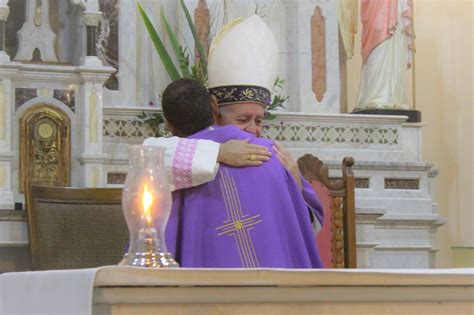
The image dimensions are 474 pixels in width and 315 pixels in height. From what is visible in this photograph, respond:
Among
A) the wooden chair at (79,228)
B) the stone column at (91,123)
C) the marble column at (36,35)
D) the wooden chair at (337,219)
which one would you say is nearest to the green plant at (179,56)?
the marble column at (36,35)

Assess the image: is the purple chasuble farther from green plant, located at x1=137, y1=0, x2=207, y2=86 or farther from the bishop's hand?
green plant, located at x1=137, y1=0, x2=207, y2=86

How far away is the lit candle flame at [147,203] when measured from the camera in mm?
2289

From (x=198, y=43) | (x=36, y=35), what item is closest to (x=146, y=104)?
(x=198, y=43)

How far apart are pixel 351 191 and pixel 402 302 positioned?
3.44 metres

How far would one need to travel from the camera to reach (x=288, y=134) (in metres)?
9.53

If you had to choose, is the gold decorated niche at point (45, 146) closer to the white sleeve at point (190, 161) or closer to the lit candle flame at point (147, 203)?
the white sleeve at point (190, 161)

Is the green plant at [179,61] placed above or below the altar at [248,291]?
above

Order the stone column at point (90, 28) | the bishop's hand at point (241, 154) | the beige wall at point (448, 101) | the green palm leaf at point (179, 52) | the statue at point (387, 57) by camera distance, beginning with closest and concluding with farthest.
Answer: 1. the bishop's hand at point (241, 154)
2. the stone column at point (90, 28)
3. the green palm leaf at point (179, 52)
4. the statue at point (387, 57)
5. the beige wall at point (448, 101)

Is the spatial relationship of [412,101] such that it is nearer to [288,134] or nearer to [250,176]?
[288,134]

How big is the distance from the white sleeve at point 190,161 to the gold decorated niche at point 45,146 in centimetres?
498

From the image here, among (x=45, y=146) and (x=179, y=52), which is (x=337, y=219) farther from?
(x=179, y=52)

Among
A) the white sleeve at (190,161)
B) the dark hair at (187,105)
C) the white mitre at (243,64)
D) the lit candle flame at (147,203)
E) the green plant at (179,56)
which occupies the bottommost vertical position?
the lit candle flame at (147,203)

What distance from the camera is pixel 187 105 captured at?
326 cm

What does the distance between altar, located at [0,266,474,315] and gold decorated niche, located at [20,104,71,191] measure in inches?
236
